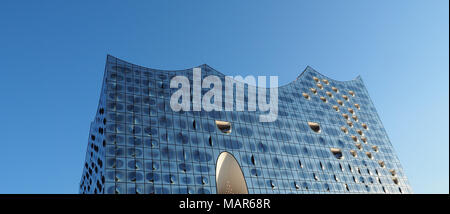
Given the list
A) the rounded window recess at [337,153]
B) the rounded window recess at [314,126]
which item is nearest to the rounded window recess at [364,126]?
the rounded window recess at [337,153]

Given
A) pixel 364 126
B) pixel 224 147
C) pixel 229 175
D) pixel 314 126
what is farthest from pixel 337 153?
pixel 224 147

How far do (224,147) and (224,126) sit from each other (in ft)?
7.64

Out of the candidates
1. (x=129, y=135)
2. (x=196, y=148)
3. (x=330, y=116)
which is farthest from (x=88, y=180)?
(x=330, y=116)

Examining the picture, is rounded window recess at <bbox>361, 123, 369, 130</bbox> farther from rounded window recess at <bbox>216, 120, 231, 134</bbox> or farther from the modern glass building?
rounded window recess at <bbox>216, 120, 231, 134</bbox>

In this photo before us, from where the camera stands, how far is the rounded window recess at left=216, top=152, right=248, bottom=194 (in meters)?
29.2

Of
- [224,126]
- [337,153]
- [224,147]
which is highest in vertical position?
[224,126]

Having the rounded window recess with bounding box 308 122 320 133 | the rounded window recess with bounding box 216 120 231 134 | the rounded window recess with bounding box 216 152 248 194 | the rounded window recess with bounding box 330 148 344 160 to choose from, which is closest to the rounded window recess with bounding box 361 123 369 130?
the rounded window recess with bounding box 330 148 344 160

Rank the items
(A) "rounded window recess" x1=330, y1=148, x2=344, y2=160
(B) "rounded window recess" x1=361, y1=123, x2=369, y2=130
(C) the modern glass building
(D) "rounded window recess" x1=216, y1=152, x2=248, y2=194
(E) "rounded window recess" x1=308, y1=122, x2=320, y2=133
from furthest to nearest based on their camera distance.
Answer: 1. (B) "rounded window recess" x1=361, y1=123, x2=369, y2=130
2. (E) "rounded window recess" x1=308, y1=122, x2=320, y2=133
3. (A) "rounded window recess" x1=330, y1=148, x2=344, y2=160
4. (D) "rounded window recess" x1=216, y1=152, x2=248, y2=194
5. (C) the modern glass building

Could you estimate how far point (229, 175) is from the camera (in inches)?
1163

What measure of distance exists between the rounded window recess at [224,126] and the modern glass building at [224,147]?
77 millimetres

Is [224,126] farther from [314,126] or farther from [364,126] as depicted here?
[364,126]

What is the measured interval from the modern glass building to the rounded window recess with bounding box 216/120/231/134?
77 mm

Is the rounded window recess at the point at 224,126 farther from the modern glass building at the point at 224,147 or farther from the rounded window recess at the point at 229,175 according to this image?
the rounded window recess at the point at 229,175

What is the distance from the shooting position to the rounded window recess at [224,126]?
30.9m
